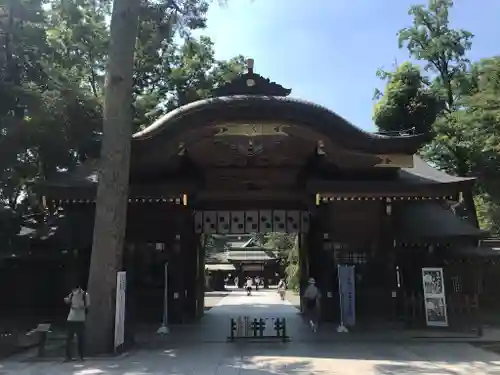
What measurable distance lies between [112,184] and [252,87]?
4.70 m

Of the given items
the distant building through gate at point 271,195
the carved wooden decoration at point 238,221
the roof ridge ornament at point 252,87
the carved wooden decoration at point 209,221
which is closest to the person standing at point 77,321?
the distant building through gate at point 271,195

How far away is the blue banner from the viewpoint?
44.2ft

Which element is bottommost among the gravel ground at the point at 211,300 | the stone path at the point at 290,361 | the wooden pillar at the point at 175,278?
the stone path at the point at 290,361

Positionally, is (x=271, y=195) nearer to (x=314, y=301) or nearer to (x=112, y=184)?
(x=314, y=301)

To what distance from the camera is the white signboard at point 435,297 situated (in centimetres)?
1276

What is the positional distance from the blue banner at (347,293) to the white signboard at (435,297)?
1.82 metres

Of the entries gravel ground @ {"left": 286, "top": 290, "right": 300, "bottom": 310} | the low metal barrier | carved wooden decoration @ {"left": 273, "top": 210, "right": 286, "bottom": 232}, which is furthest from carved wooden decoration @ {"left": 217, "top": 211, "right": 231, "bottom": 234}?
gravel ground @ {"left": 286, "top": 290, "right": 300, "bottom": 310}

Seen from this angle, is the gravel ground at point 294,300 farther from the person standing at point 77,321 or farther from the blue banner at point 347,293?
the person standing at point 77,321

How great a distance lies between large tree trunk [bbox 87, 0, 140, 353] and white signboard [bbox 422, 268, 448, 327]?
7513 mm

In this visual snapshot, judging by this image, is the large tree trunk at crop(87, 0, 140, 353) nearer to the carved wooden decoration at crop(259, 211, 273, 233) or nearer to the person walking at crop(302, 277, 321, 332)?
the person walking at crop(302, 277, 321, 332)

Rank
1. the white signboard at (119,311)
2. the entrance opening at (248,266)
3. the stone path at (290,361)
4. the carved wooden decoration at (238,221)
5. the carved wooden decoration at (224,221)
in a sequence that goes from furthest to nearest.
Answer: the entrance opening at (248,266) < the carved wooden decoration at (238,221) < the carved wooden decoration at (224,221) < the white signboard at (119,311) < the stone path at (290,361)

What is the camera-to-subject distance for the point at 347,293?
44.4 ft

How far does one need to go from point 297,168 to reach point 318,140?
7.51 feet

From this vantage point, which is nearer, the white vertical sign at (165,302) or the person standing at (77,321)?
the person standing at (77,321)
